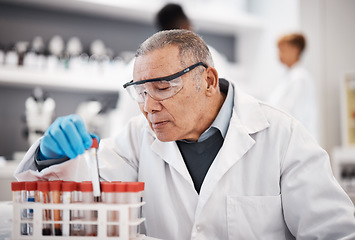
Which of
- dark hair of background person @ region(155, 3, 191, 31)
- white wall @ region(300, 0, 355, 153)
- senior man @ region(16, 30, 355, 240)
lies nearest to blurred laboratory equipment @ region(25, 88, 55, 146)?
dark hair of background person @ region(155, 3, 191, 31)

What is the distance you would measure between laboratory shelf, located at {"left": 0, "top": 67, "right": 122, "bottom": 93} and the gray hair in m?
1.94

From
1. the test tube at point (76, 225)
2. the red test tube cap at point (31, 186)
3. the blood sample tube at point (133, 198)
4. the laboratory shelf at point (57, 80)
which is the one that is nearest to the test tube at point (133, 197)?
the blood sample tube at point (133, 198)

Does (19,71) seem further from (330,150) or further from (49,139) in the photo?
(330,150)

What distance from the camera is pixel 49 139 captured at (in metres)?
1.00

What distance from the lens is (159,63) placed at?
3.84 ft

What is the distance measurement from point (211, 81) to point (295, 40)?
2.13 meters

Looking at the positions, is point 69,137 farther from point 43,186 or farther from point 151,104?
point 151,104

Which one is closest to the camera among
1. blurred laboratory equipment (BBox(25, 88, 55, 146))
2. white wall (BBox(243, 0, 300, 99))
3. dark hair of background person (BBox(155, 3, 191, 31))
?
dark hair of background person (BBox(155, 3, 191, 31))

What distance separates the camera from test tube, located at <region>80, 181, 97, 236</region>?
2.86ft

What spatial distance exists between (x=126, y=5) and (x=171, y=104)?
228cm

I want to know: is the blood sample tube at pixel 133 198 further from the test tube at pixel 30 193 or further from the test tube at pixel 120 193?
the test tube at pixel 30 193

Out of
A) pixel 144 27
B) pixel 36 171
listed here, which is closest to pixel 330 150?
pixel 144 27

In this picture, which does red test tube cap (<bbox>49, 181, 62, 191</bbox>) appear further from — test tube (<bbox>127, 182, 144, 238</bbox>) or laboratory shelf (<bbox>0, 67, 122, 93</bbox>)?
laboratory shelf (<bbox>0, 67, 122, 93</bbox>)

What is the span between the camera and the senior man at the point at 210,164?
1.14m
